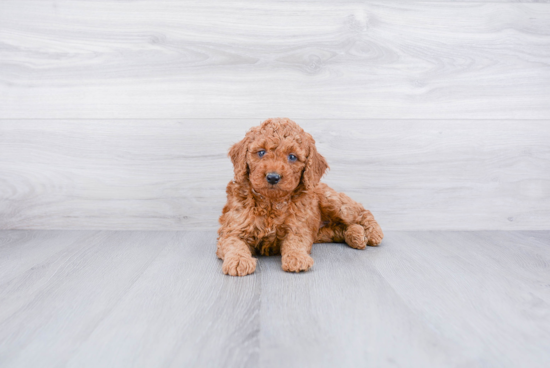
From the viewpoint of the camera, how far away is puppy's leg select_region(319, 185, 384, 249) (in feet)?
5.91

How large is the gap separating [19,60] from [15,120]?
12.6 inches

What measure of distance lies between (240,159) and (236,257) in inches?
16.0

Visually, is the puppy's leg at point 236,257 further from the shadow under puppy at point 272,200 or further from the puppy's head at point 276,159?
the puppy's head at point 276,159

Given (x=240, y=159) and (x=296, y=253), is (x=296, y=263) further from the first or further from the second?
(x=240, y=159)

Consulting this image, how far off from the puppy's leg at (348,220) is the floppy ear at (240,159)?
1.42ft

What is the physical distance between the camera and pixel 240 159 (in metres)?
1.59

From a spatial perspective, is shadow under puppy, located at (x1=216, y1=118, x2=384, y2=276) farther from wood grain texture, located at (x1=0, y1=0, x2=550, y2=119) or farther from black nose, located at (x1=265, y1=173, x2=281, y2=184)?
wood grain texture, located at (x1=0, y1=0, x2=550, y2=119)

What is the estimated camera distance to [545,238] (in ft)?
6.68

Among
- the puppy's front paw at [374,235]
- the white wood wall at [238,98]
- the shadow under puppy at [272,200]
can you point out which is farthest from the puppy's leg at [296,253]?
the white wood wall at [238,98]

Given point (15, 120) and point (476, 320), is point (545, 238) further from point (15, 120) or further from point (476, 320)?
point (15, 120)

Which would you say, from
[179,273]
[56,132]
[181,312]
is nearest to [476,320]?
[181,312]

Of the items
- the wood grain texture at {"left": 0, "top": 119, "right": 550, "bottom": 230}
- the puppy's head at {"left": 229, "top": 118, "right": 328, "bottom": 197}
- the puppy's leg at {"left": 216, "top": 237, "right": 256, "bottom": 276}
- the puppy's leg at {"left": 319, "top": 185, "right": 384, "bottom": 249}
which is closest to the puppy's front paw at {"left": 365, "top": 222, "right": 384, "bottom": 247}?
the puppy's leg at {"left": 319, "top": 185, "right": 384, "bottom": 249}

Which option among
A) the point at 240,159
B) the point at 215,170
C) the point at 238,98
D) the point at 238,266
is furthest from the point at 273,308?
the point at 238,98

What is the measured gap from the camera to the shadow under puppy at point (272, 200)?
4.83 feet
